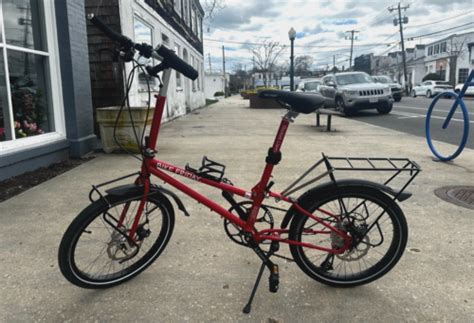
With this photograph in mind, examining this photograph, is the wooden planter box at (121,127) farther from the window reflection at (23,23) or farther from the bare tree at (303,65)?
the bare tree at (303,65)

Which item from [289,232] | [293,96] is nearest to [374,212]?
[289,232]

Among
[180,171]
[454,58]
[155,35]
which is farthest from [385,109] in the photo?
[454,58]

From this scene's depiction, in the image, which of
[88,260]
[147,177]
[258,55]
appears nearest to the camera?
[147,177]

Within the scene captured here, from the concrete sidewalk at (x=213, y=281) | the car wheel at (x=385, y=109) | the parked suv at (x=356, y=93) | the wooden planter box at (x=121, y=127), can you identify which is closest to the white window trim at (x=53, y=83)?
the wooden planter box at (x=121, y=127)

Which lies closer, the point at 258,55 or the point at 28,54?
the point at 28,54

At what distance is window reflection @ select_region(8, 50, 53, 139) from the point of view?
505cm

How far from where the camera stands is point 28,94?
533cm

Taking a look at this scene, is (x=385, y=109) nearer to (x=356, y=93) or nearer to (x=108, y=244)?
(x=356, y=93)

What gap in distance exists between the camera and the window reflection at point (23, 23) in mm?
4922

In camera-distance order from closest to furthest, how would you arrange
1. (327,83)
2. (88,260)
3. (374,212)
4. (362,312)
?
(362,312), (374,212), (88,260), (327,83)

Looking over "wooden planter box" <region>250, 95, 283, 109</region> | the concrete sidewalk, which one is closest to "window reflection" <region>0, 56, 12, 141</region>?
the concrete sidewalk

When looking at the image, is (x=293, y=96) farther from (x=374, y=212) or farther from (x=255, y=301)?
(x=255, y=301)

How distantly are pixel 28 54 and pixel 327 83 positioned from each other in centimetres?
1191

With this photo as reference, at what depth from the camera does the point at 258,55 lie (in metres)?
37.4
